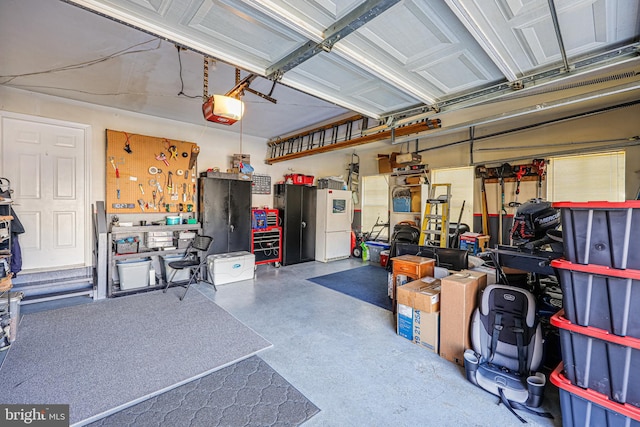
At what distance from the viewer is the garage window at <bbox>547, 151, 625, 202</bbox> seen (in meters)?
3.75

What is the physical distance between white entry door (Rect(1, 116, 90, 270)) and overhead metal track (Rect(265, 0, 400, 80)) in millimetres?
4057

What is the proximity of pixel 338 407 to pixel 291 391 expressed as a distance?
378 mm

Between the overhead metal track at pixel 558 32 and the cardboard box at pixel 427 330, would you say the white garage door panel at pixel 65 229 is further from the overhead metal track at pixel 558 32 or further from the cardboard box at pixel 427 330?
the overhead metal track at pixel 558 32

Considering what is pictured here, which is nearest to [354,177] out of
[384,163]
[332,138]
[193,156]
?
[384,163]

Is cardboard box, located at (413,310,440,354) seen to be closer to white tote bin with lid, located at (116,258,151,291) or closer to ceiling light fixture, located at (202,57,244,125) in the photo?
ceiling light fixture, located at (202,57,244,125)

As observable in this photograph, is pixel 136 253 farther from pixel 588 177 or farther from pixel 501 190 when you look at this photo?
pixel 588 177

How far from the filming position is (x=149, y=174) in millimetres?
4699

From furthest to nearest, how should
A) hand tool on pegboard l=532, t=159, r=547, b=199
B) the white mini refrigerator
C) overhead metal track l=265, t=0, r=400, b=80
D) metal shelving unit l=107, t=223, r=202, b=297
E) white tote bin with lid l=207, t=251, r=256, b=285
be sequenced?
the white mini refrigerator → white tote bin with lid l=207, t=251, r=256, b=285 → hand tool on pegboard l=532, t=159, r=547, b=199 → metal shelving unit l=107, t=223, r=202, b=297 → overhead metal track l=265, t=0, r=400, b=80

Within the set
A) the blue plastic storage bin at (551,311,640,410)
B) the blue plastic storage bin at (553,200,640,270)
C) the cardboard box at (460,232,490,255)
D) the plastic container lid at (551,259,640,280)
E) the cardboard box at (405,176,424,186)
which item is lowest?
the blue plastic storage bin at (551,311,640,410)

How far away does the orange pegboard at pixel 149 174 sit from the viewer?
442cm

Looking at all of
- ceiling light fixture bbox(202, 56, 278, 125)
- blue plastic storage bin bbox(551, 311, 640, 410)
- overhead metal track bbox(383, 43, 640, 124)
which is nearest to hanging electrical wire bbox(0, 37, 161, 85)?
ceiling light fixture bbox(202, 56, 278, 125)

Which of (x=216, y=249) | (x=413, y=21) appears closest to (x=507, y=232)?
(x=413, y=21)

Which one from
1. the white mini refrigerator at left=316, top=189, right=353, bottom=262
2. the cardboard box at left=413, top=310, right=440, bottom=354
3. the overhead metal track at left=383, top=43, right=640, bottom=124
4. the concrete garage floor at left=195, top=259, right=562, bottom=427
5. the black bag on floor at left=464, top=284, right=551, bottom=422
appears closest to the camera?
the overhead metal track at left=383, top=43, right=640, bottom=124

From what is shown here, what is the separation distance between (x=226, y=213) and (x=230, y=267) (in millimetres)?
1060
